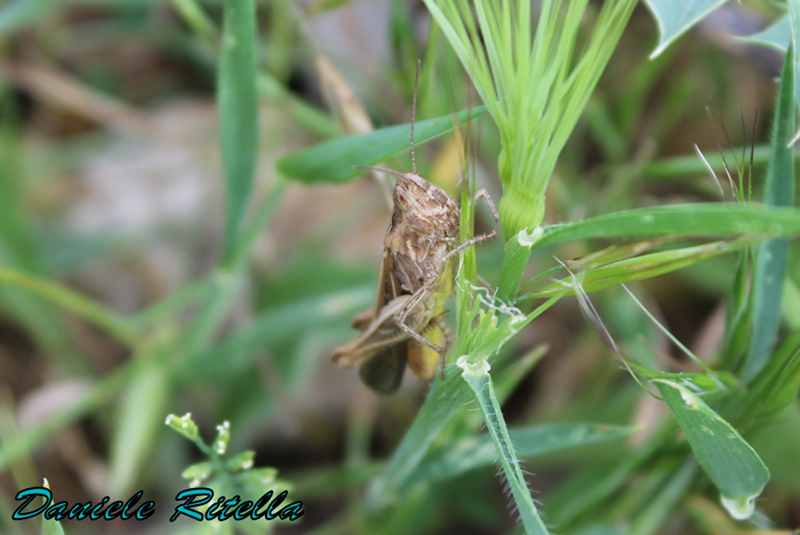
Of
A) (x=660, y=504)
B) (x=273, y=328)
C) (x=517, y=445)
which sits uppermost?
(x=273, y=328)

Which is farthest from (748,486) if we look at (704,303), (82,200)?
(82,200)

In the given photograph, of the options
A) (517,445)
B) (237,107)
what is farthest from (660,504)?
(237,107)

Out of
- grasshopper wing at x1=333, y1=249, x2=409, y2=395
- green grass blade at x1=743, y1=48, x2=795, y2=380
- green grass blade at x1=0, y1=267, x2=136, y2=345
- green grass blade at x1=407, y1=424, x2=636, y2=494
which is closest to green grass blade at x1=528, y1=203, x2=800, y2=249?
green grass blade at x1=743, y1=48, x2=795, y2=380

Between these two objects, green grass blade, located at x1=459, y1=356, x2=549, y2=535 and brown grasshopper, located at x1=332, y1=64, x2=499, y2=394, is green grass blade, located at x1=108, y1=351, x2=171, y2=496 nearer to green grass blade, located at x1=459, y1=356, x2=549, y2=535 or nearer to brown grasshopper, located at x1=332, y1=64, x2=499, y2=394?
brown grasshopper, located at x1=332, y1=64, x2=499, y2=394

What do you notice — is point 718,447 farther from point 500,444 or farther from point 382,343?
point 382,343

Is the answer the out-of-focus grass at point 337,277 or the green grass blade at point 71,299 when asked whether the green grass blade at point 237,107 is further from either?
the green grass blade at point 71,299
